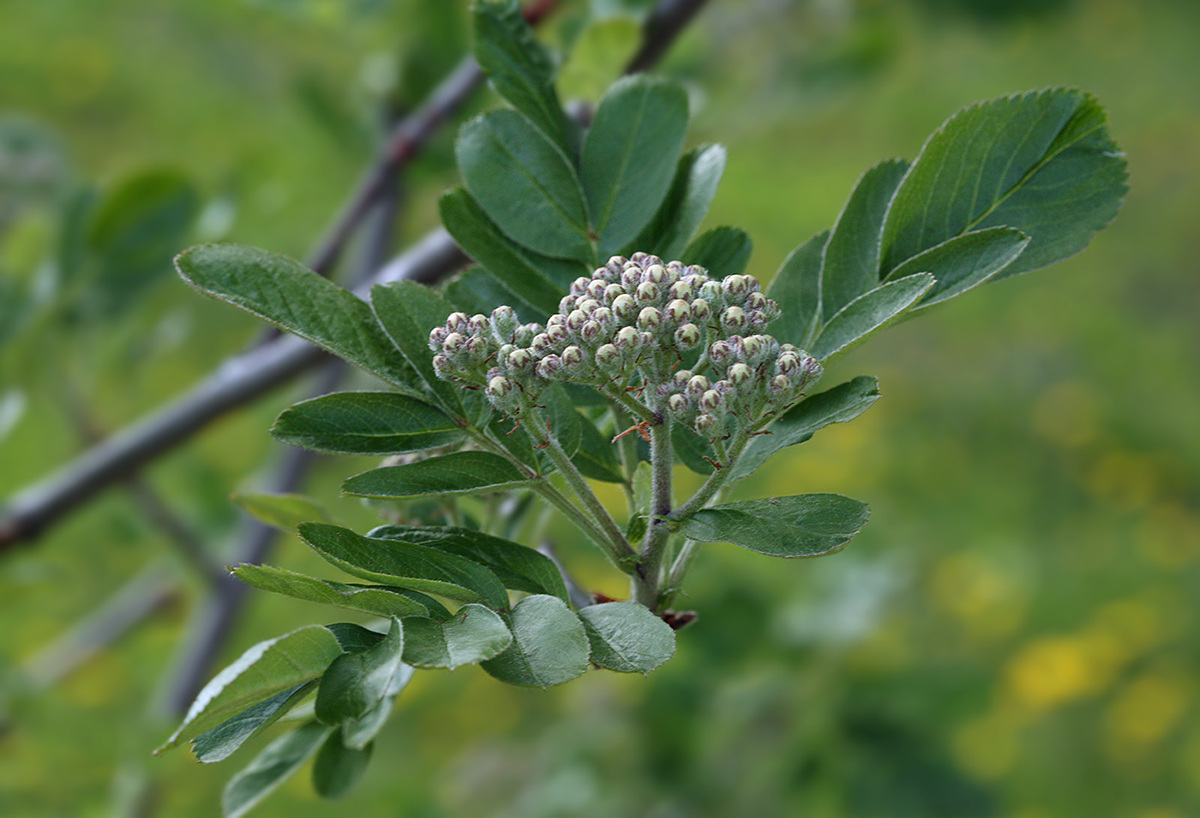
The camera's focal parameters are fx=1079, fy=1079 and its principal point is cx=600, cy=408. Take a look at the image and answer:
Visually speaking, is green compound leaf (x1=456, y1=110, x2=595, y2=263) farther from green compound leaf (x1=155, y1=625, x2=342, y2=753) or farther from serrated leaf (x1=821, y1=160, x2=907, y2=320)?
green compound leaf (x1=155, y1=625, x2=342, y2=753)

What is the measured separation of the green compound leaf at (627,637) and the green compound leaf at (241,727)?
0.55 ft

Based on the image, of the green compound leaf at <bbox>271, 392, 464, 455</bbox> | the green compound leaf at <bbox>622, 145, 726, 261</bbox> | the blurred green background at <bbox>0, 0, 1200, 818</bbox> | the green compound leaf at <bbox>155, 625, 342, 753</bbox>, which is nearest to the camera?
the green compound leaf at <bbox>155, 625, 342, 753</bbox>

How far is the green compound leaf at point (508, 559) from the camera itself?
2.27 ft

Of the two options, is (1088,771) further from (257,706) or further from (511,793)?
(257,706)

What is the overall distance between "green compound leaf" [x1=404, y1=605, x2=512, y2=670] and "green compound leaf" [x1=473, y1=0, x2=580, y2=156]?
38cm

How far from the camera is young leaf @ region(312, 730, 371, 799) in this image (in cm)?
70

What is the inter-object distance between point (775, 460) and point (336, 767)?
3752mm

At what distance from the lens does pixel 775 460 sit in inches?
172

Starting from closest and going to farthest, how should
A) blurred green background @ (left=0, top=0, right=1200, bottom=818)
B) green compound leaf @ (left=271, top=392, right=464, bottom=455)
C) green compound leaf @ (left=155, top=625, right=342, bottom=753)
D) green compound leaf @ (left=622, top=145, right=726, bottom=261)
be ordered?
1. green compound leaf @ (left=155, top=625, right=342, bottom=753)
2. green compound leaf @ (left=271, top=392, right=464, bottom=455)
3. green compound leaf @ (left=622, top=145, right=726, bottom=261)
4. blurred green background @ (left=0, top=0, right=1200, bottom=818)

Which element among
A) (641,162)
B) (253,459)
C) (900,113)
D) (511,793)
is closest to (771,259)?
(900,113)

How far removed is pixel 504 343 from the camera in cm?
66

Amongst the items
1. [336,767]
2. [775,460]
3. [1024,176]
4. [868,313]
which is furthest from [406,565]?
[775,460]

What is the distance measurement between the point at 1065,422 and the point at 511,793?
10.2 feet

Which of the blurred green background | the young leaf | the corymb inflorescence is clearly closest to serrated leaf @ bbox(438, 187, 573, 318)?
the corymb inflorescence
